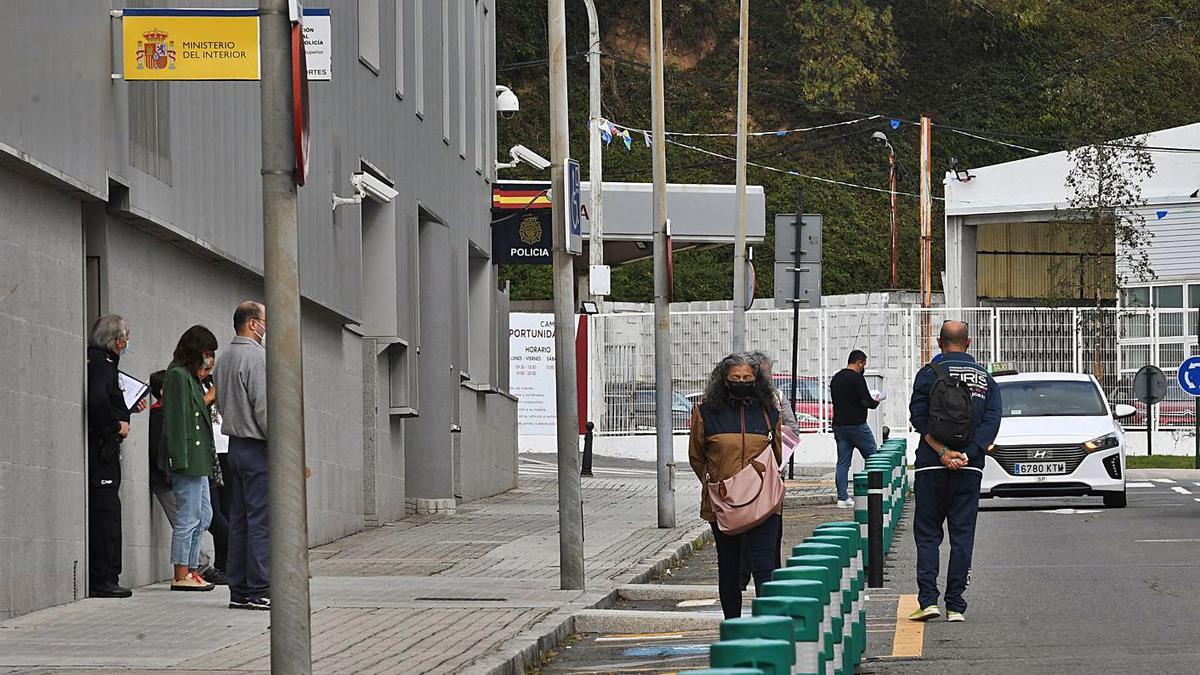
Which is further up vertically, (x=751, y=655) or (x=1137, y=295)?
(x=1137, y=295)

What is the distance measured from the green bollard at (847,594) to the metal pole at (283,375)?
252 centimetres

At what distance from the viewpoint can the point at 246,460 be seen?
40.1 ft

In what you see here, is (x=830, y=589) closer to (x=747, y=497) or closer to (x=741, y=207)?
(x=747, y=497)

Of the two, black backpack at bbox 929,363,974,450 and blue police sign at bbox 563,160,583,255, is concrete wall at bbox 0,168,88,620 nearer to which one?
blue police sign at bbox 563,160,583,255

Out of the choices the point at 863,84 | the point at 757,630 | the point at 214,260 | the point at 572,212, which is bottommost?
the point at 757,630

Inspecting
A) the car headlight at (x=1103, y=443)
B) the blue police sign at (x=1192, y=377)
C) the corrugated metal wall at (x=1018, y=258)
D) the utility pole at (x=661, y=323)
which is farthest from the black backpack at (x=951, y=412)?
the corrugated metal wall at (x=1018, y=258)

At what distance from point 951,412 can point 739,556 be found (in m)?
1.90

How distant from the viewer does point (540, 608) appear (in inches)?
480

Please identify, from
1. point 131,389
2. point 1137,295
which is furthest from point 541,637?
point 1137,295

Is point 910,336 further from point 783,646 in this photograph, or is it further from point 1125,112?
point 783,646

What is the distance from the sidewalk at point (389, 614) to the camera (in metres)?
9.62

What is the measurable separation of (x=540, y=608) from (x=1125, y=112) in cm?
5601

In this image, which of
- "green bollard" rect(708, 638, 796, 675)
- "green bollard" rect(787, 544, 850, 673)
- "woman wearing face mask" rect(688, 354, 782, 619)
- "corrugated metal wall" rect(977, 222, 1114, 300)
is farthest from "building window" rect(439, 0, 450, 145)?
"corrugated metal wall" rect(977, 222, 1114, 300)

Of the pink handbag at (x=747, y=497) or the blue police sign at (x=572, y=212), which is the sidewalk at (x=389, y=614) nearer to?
the pink handbag at (x=747, y=497)
